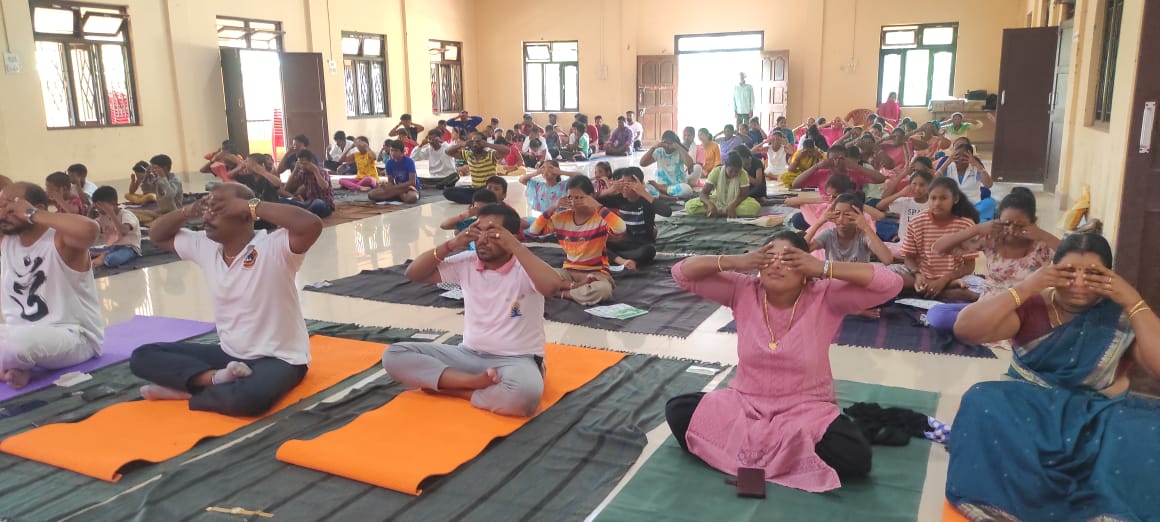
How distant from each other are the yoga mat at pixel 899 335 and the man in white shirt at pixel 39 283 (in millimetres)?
3199

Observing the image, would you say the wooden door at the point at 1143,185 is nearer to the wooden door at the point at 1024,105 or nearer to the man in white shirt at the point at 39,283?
the man in white shirt at the point at 39,283

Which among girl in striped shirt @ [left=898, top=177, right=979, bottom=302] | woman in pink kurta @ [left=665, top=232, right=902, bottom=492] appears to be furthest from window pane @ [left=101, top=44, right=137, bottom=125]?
woman in pink kurta @ [left=665, top=232, right=902, bottom=492]

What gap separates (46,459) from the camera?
9.87 ft

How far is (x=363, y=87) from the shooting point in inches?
650

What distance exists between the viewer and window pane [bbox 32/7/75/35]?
10727mm

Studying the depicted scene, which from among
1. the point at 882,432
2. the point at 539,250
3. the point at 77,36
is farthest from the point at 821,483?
the point at 77,36

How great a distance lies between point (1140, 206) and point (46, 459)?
Result: 5.05m

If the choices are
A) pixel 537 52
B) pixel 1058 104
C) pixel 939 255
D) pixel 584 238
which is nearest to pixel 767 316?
pixel 939 255

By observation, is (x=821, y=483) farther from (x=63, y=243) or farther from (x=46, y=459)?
(x=63, y=243)

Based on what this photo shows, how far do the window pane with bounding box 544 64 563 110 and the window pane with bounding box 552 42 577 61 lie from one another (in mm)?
214

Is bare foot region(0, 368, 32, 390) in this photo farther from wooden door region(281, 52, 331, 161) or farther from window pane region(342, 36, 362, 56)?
window pane region(342, 36, 362, 56)

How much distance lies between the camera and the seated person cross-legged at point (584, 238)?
203 inches

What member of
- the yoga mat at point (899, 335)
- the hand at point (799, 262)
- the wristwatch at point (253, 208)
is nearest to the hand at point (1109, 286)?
the hand at point (799, 262)

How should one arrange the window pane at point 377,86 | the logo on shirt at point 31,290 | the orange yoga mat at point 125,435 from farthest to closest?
the window pane at point 377,86, the logo on shirt at point 31,290, the orange yoga mat at point 125,435
